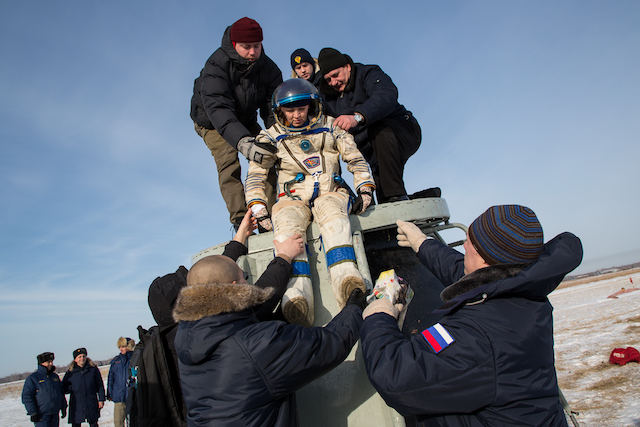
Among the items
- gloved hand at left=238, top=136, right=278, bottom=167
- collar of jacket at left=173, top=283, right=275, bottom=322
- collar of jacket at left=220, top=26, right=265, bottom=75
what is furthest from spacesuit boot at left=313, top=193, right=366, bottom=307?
collar of jacket at left=220, top=26, right=265, bottom=75

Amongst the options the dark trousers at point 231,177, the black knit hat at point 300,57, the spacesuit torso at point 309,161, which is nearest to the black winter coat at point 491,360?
the spacesuit torso at point 309,161

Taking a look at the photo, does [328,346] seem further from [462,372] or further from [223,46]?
[223,46]

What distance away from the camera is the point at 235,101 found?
3984 millimetres

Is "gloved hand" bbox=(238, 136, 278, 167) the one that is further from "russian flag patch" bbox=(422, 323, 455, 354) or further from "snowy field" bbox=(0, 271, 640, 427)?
"snowy field" bbox=(0, 271, 640, 427)

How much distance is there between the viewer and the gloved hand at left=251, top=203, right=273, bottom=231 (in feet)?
9.38

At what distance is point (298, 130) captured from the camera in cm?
308

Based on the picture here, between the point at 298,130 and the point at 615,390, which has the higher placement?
the point at 298,130

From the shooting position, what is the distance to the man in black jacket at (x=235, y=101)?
3500 millimetres

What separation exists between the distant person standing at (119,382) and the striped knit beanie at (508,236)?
6.66 meters

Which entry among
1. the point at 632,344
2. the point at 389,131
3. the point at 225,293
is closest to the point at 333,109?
the point at 389,131

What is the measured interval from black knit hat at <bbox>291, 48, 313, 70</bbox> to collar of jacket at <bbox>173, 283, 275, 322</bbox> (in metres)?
3.34

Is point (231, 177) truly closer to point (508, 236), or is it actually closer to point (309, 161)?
point (309, 161)

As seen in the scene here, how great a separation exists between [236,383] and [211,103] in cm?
286

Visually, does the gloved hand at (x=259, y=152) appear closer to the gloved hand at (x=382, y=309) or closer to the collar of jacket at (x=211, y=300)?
the collar of jacket at (x=211, y=300)
